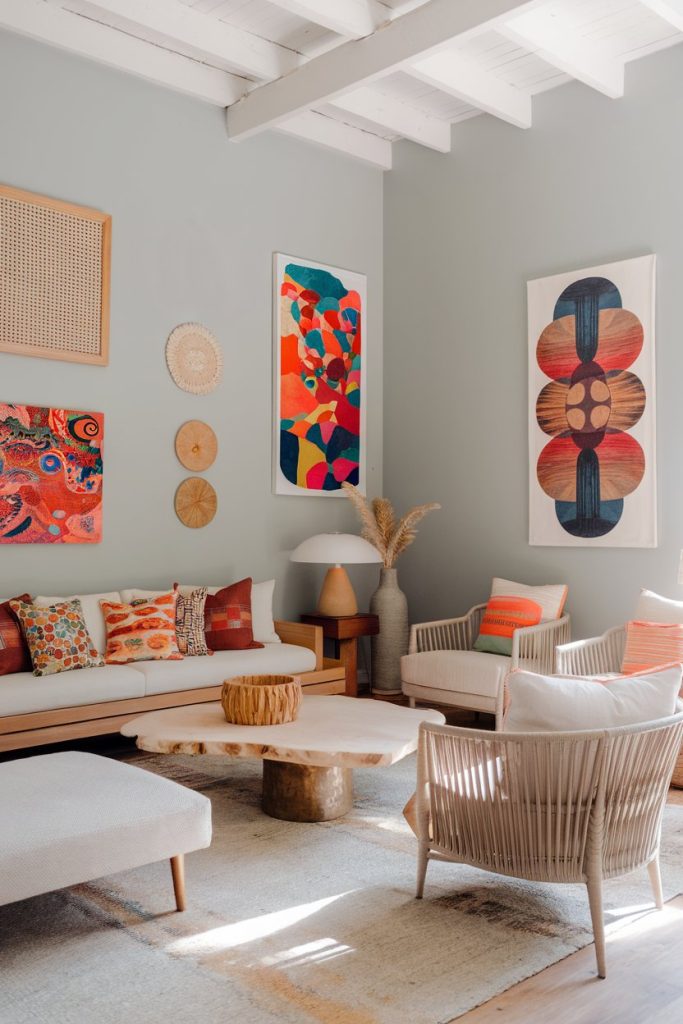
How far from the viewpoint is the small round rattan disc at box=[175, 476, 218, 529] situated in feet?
18.8

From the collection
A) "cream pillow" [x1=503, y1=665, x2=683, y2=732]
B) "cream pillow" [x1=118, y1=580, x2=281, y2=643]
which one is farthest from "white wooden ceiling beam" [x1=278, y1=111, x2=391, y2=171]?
"cream pillow" [x1=503, y1=665, x2=683, y2=732]

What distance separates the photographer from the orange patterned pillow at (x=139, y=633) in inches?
192

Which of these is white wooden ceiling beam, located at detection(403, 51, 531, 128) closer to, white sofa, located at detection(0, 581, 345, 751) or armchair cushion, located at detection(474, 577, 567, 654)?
armchair cushion, located at detection(474, 577, 567, 654)

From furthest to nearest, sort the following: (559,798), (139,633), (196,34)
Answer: (196,34) < (139,633) < (559,798)

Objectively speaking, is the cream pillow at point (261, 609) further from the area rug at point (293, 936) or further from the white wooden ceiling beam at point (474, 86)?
the white wooden ceiling beam at point (474, 86)

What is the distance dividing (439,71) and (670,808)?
4.14m

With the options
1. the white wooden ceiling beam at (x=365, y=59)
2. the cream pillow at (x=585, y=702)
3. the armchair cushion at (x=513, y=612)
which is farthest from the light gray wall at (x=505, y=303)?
the cream pillow at (x=585, y=702)

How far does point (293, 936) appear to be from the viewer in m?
2.75

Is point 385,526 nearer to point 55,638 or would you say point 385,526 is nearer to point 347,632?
point 347,632

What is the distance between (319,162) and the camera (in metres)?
6.54

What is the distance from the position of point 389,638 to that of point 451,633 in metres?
0.44

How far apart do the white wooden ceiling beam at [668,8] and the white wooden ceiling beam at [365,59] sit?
0.69 metres

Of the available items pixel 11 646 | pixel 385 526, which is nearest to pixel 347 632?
pixel 385 526

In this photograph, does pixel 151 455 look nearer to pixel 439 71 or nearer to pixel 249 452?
pixel 249 452
